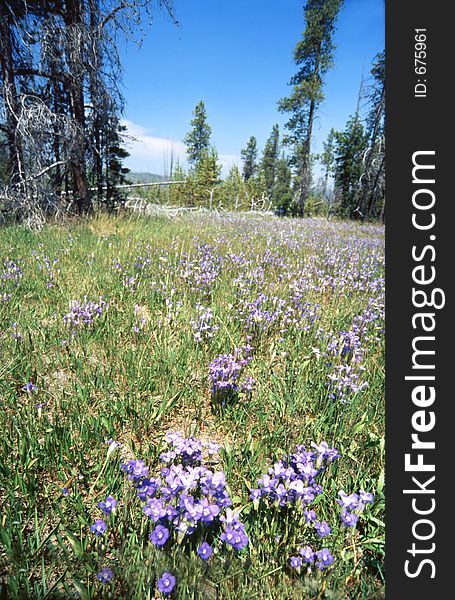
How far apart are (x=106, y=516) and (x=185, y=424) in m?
0.83

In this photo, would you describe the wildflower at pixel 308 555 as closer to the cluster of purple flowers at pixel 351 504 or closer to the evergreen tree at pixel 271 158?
the cluster of purple flowers at pixel 351 504

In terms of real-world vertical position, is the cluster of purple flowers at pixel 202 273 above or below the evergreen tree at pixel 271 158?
below

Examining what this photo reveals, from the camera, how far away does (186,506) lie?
1.24 metres

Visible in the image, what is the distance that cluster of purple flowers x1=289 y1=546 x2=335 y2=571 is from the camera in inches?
49.3

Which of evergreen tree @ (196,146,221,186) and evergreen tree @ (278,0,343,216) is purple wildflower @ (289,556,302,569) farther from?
evergreen tree @ (196,146,221,186)

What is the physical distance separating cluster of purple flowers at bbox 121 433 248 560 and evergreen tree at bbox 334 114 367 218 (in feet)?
136

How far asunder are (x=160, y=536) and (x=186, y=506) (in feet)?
0.48

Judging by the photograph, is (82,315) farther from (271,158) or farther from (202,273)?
(271,158)

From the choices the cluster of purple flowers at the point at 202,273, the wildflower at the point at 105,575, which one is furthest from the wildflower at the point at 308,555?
the cluster of purple flowers at the point at 202,273

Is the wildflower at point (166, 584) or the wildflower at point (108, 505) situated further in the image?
the wildflower at point (108, 505)

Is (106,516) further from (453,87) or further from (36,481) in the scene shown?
(453,87)

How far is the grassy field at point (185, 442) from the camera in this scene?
129 cm

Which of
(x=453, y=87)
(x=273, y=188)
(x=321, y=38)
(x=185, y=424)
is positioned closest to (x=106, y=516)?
(x=185, y=424)

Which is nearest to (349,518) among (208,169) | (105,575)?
(105,575)
